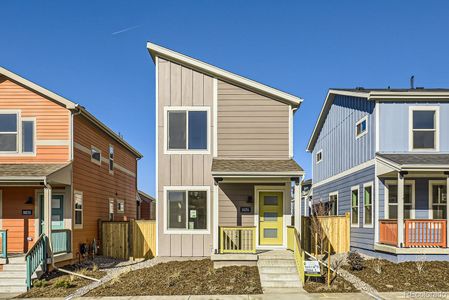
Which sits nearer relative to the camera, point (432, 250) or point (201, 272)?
point (201, 272)

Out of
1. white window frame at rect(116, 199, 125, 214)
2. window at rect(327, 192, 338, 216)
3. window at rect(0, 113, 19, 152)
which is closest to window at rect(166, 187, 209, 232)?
window at rect(0, 113, 19, 152)

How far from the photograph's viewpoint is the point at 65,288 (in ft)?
35.6

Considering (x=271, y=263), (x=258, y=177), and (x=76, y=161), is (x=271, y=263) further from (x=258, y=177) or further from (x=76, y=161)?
(x=76, y=161)

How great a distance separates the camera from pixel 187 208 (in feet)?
46.4

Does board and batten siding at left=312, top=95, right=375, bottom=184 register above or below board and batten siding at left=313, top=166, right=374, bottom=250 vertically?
above

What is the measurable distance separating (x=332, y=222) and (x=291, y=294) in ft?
20.0

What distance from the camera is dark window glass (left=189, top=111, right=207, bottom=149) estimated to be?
14383 millimetres

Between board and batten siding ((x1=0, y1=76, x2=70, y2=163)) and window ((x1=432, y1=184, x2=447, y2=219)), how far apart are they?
1367 centimetres

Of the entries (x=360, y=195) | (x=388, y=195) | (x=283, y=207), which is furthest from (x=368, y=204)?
(x=283, y=207)

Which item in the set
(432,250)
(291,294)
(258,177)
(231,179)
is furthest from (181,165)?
(432,250)

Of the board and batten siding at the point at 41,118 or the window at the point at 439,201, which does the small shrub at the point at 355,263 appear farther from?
the board and batten siding at the point at 41,118

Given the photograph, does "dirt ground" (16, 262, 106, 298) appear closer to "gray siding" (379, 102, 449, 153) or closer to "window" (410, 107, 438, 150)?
"gray siding" (379, 102, 449, 153)

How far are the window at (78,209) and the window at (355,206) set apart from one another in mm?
11304

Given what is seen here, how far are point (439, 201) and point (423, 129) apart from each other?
2774mm
